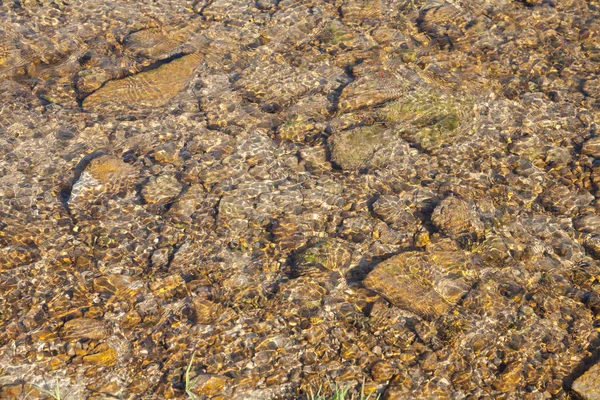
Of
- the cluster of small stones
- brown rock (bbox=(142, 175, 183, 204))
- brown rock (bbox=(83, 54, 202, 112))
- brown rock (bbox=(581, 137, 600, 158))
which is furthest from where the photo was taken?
brown rock (bbox=(83, 54, 202, 112))

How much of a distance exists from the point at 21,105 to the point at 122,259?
7.72ft

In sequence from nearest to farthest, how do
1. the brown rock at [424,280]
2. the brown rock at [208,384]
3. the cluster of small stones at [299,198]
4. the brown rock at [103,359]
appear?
the brown rock at [208,384] < the brown rock at [103,359] < the cluster of small stones at [299,198] < the brown rock at [424,280]

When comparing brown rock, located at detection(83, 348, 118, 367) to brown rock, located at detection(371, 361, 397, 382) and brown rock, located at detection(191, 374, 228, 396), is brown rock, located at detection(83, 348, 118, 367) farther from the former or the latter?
brown rock, located at detection(371, 361, 397, 382)

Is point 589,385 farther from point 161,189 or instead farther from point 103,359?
point 161,189

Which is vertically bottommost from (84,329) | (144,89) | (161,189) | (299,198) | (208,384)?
(208,384)

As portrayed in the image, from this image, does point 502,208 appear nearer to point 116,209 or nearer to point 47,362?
point 116,209

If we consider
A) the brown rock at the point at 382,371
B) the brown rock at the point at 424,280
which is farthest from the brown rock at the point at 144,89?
the brown rock at the point at 382,371

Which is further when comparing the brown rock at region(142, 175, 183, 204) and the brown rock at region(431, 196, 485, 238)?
the brown rock at region(142, 175, 183, 204)

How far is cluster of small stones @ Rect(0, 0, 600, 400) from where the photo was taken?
4.96 metres

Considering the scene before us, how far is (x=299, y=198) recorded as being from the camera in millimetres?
6152

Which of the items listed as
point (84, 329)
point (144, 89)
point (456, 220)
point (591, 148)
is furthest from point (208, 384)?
point (591, 148)

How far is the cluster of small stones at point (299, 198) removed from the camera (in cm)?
496

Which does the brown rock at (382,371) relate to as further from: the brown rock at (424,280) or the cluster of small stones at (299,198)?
the brown rock at (424,280)

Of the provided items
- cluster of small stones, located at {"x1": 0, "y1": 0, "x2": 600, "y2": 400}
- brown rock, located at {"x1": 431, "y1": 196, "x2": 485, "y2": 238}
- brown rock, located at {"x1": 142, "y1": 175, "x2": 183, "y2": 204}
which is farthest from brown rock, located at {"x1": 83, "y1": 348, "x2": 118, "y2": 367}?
brown rock, located at {"x1": 431, "y1": 196, "x2": 485, "y2": 238}
